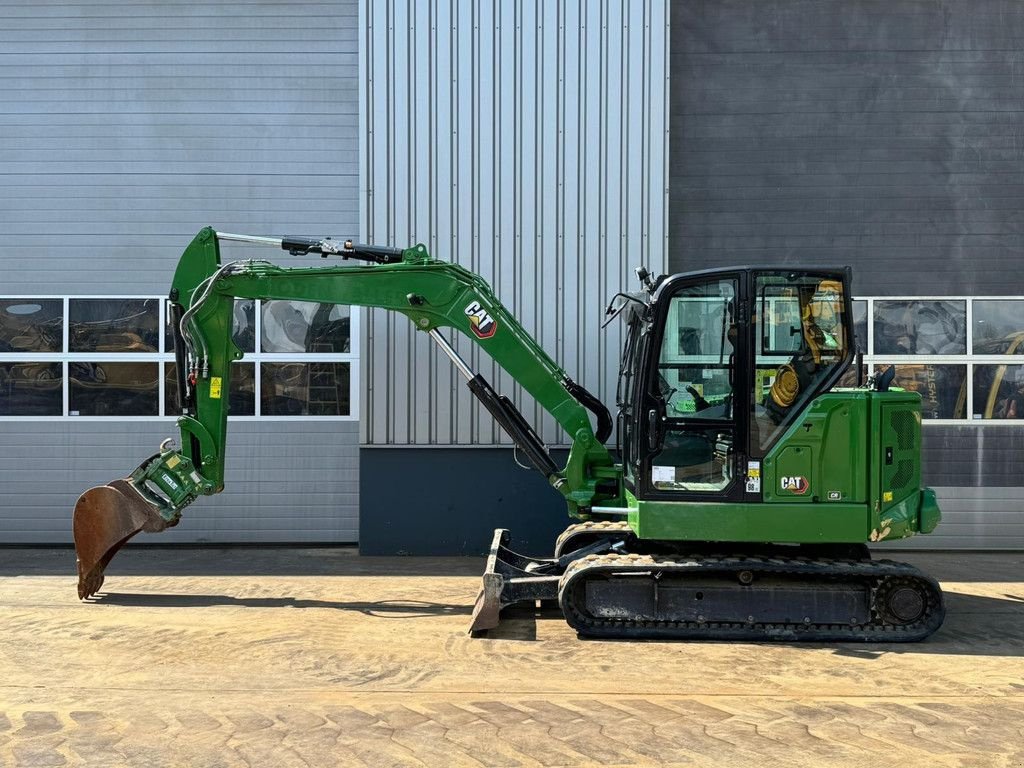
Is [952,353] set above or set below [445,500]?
above

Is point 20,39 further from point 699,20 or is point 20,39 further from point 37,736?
point 37,736

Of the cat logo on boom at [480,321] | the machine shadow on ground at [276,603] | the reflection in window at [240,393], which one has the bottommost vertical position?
the machine shadow on ground at [276,603]

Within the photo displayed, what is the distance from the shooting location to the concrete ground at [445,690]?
466cm

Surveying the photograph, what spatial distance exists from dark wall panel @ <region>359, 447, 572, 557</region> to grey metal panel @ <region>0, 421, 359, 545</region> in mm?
456

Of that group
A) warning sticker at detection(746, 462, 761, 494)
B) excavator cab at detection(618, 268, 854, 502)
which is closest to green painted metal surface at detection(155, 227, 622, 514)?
excavator cab at detection(618, 268, 854, 502)

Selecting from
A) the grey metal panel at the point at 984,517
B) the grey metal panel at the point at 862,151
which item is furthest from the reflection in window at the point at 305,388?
the grey metal panel at the point at 984,517

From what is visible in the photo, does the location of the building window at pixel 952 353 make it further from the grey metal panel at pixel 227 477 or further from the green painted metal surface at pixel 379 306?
the grey metal panel at pixel 227 477

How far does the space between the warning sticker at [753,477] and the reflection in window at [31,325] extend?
8062 millimetres

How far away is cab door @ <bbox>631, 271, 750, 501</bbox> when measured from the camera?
6.65 metres

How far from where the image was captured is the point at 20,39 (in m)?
10.5

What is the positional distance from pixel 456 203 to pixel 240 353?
3324mm

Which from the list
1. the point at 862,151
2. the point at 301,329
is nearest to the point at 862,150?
the point at 862,151

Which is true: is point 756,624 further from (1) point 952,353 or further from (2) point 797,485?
(1) point 952,353

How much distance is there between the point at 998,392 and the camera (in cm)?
1030
